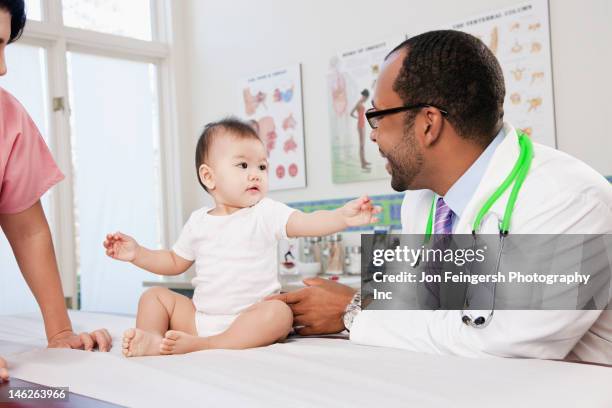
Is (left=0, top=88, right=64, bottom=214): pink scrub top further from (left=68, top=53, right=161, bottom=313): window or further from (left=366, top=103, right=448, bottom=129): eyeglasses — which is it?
(left=68, top=53, right=161, bottom=313): window

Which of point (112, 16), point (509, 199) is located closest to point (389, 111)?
point (509, 199)

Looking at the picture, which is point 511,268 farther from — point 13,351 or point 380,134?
point 13,351

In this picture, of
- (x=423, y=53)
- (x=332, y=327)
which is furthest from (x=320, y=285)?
(x=423, y=53)

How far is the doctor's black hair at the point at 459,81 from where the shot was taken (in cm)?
159

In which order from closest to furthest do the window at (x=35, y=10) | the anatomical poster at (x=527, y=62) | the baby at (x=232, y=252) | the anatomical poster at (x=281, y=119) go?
the baby at (x=232, y=252), the anatomical poster at (x=527, y=62), the anatomical poster at (x=281, y=119), the window at (x=35, y=10)

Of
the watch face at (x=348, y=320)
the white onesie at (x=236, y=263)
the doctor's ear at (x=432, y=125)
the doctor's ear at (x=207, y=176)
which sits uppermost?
the doctor's ear at (x=432, y=125)

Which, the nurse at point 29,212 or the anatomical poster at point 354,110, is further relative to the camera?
the anatomical poster at point 354,110

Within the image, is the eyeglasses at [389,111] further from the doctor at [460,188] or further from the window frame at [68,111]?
the window frame at [68,111]

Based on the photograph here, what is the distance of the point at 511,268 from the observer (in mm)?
1284

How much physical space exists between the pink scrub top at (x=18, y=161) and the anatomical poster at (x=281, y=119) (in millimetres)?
2838

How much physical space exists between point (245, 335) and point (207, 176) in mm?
550

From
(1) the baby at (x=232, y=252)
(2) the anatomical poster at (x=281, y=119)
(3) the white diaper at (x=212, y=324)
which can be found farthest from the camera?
(2) the anatomical poster at (x=281, y=119)

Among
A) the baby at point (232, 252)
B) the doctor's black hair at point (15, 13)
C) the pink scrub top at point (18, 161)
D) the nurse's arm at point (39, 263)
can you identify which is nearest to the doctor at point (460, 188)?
the baby at point (232, 252)

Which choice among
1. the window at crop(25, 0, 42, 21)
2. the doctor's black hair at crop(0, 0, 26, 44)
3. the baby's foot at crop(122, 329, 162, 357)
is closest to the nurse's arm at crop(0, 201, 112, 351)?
the baby's foot at crop(122, 329, 162, 357)
